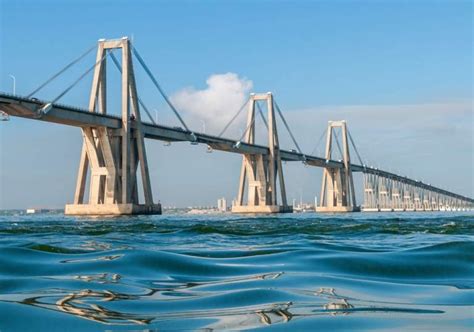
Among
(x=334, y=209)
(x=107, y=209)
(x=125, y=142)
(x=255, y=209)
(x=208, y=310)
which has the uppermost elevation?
(x=125, y=142)

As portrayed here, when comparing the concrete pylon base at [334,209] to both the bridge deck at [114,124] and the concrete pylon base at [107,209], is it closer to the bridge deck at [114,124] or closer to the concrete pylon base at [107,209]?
the bridge deck at [114,124]

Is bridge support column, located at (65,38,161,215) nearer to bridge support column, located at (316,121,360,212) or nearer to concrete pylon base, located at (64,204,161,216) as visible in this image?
concrete pylon base, located at (64,204,161,216)

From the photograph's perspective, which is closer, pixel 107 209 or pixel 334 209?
pixel 107 209

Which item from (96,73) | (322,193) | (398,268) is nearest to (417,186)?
(322,193)

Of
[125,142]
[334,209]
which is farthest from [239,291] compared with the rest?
[334,209]

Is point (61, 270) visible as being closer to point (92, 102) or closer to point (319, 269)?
point (319, 269)

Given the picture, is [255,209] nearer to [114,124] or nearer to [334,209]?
[334,209]

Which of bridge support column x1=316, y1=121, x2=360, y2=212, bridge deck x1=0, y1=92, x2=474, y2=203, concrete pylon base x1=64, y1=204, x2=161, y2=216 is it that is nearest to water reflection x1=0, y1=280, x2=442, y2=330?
bridge deck x1=0, y1=92, x2=474, y2=203
